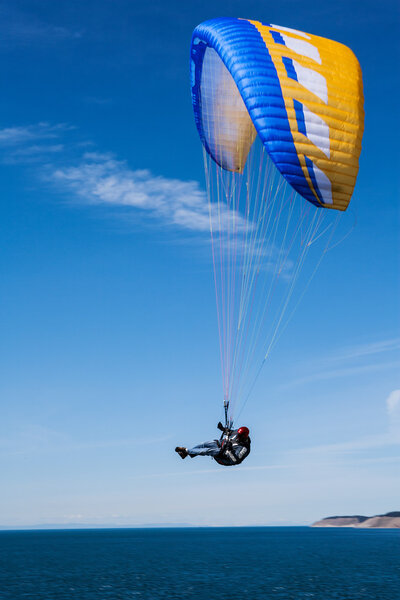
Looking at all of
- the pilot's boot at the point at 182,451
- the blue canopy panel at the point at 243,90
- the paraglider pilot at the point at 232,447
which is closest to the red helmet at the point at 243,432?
the paraglider pilot at the point at 232,447

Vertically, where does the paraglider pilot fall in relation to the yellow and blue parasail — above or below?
below

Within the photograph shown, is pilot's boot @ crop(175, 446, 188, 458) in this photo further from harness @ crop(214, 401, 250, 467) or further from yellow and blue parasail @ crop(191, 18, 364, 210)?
yellow and blue parasail @ crop(191, 18, 364, 210)

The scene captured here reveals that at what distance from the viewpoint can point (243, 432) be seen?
1320 cm

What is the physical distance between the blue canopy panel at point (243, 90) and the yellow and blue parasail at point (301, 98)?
0.02 metres

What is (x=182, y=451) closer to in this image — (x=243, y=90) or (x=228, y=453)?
(x=228, y=453)

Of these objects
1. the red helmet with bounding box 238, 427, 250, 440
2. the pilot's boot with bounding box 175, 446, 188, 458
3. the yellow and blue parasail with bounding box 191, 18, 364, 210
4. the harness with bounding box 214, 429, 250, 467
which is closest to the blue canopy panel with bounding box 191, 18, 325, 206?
the yellow and blue parasail with bounding box 191, 18, 364, 210

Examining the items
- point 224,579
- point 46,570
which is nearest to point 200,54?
point 224,579

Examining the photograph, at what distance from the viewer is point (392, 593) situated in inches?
1864

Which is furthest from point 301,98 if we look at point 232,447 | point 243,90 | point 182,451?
point 182,451

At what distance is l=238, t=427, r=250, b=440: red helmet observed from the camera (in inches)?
519

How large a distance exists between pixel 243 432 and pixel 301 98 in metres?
7.25

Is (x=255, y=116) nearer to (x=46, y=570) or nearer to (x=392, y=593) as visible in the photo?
(x=392, y=593)

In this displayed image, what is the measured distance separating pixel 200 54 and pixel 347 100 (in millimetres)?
4751

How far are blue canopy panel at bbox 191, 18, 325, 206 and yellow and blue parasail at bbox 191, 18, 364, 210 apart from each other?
2cm
